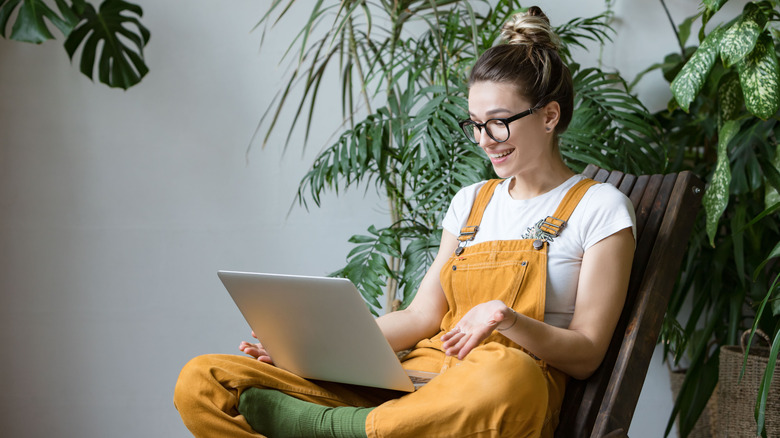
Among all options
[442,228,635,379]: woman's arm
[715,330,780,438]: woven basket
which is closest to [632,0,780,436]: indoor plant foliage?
[715,330,780,438]: woven basket

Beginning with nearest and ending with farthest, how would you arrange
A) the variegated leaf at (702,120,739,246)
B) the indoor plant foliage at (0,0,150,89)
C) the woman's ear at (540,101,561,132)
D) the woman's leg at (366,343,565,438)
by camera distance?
the woman's leg at (366,343,565,438)
the woman's ear at (540,101,561,132)
the variegated leaf at (702,120,739,246)
the indoor plant foliage at (0,0,150,89)

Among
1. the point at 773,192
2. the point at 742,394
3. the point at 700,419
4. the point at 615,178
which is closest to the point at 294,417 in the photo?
the point at 615,178

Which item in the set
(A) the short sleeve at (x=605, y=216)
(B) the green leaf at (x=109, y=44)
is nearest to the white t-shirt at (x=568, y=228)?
(A) the short sleeve at (x=605, y=216)

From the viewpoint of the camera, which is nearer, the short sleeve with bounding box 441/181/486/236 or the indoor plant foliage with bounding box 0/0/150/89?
the short sleeve with bounding box 441/181/486/236

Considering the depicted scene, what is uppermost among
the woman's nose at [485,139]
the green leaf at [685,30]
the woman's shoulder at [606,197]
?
the green leaf at [685,30]

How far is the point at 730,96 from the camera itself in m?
2.07

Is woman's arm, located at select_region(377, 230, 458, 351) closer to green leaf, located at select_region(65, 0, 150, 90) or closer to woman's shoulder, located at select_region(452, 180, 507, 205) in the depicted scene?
woman's shoulder, located at select_region(452, 180, 507, 205)

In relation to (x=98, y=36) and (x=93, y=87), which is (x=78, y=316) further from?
(x=98, y=36)

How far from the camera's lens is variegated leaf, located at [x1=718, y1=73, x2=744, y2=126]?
2.06 m

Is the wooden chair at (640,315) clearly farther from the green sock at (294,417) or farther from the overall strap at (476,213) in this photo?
the green sock at (294,417)

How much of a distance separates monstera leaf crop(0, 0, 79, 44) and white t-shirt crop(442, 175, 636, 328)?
5.44 ft

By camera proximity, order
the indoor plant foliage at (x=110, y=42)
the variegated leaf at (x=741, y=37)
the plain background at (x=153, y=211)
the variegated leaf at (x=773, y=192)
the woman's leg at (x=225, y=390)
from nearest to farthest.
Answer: the woman's leg at (x=225, y=390)
the variegated leaf at (x=741, y=37)
the variegated leaf at (x=773, y=192)
the indoor plant foliage at (x=110, y=42)
the plain background at (x=153, y=211)

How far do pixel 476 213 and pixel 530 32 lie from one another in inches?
15.7

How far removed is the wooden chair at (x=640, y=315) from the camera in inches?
48.7
